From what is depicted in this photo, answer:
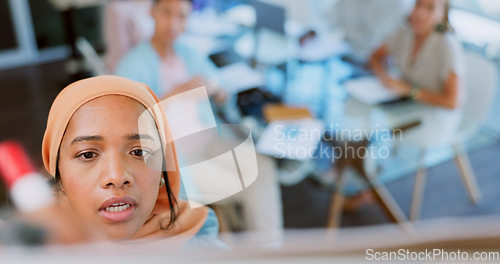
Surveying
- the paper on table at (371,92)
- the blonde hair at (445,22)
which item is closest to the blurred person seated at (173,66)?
the paper on table at (371,92)

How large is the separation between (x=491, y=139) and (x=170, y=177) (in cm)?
168

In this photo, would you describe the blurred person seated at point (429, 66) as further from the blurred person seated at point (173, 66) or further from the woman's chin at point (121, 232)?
the woman's chin at point (121, 232)

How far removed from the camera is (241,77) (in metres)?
1.27

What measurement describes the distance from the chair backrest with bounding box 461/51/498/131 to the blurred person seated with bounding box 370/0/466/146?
0.17 meters

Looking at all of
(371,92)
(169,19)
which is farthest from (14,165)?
(371,92)

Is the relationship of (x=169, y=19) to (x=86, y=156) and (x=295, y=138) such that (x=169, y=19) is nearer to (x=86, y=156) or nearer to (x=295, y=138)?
(x=295, y=138)

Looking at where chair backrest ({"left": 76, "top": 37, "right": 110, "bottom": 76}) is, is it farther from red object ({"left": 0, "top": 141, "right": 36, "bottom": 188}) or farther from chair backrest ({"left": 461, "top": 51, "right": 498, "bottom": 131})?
chair backrest ({"left": 461, "top": 51, "right": 498, "bottom": 131})

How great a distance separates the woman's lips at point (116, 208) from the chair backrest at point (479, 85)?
1230mm

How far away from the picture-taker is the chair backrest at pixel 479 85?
54.9 inches

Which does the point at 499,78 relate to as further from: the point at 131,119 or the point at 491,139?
the point at 131,119

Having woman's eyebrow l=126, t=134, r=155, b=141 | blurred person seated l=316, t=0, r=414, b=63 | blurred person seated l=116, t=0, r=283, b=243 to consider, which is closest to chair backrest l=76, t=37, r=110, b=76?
blurred person seated l=116, t=0, r=283, b=243

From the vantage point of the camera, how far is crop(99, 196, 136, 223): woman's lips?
0.38m

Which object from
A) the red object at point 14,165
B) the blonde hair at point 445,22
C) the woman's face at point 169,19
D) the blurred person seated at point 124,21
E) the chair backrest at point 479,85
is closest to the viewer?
the red object at point 14,165

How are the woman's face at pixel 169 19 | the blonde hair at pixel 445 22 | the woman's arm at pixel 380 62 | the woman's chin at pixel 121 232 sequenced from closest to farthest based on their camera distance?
the woman's chin at pixel 121 232 → the woman's face at pixel 169 19 → the blonde hair at pixel 445 22 → the woman's arm at pixel 380 62
